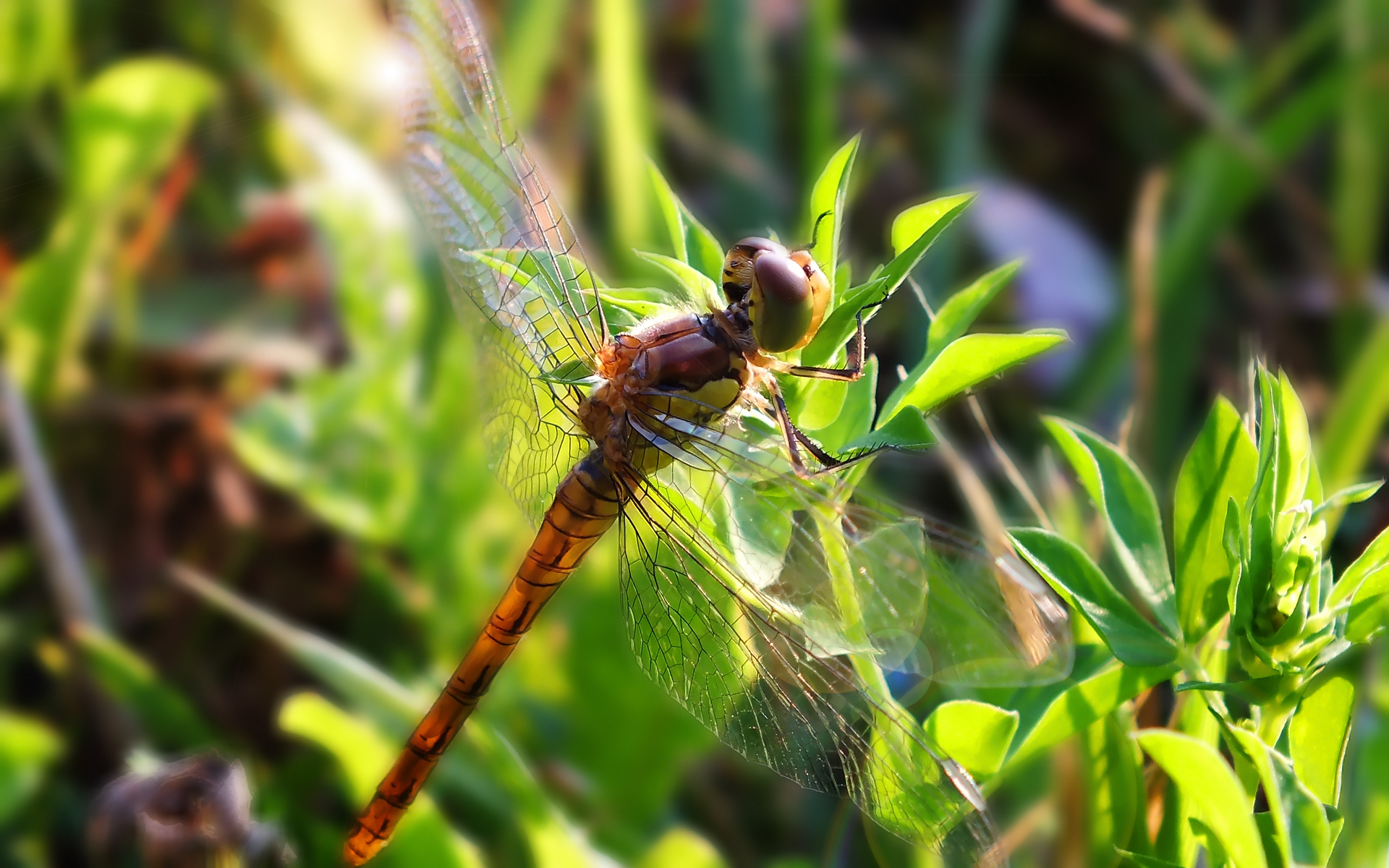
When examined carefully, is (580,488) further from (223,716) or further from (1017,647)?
(223,716)

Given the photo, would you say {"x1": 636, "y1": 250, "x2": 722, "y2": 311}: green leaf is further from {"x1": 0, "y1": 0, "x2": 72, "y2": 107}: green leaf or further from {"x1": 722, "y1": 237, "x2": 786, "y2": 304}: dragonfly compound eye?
{"x1": 0, "y1": 0, "x2": 72, "y2": 107}: green leaf

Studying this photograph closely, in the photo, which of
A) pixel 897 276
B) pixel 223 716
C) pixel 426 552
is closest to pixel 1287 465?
pixel 897 276

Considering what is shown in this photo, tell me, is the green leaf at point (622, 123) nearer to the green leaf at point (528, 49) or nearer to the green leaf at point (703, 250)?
the green leaf at point (528, 49)

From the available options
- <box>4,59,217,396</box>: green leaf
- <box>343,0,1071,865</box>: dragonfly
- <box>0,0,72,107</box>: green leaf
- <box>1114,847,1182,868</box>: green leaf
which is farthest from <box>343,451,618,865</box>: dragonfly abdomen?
<box>0,0,72,107</box>: green leaf

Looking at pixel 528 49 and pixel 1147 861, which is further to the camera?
pixel 528 49

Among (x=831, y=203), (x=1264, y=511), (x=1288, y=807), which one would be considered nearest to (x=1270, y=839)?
(x=1288, y=807)

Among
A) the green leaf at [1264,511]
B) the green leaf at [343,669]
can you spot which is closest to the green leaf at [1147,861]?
the green leaf at [1264,511]

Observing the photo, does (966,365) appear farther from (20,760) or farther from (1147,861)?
(20,760)
